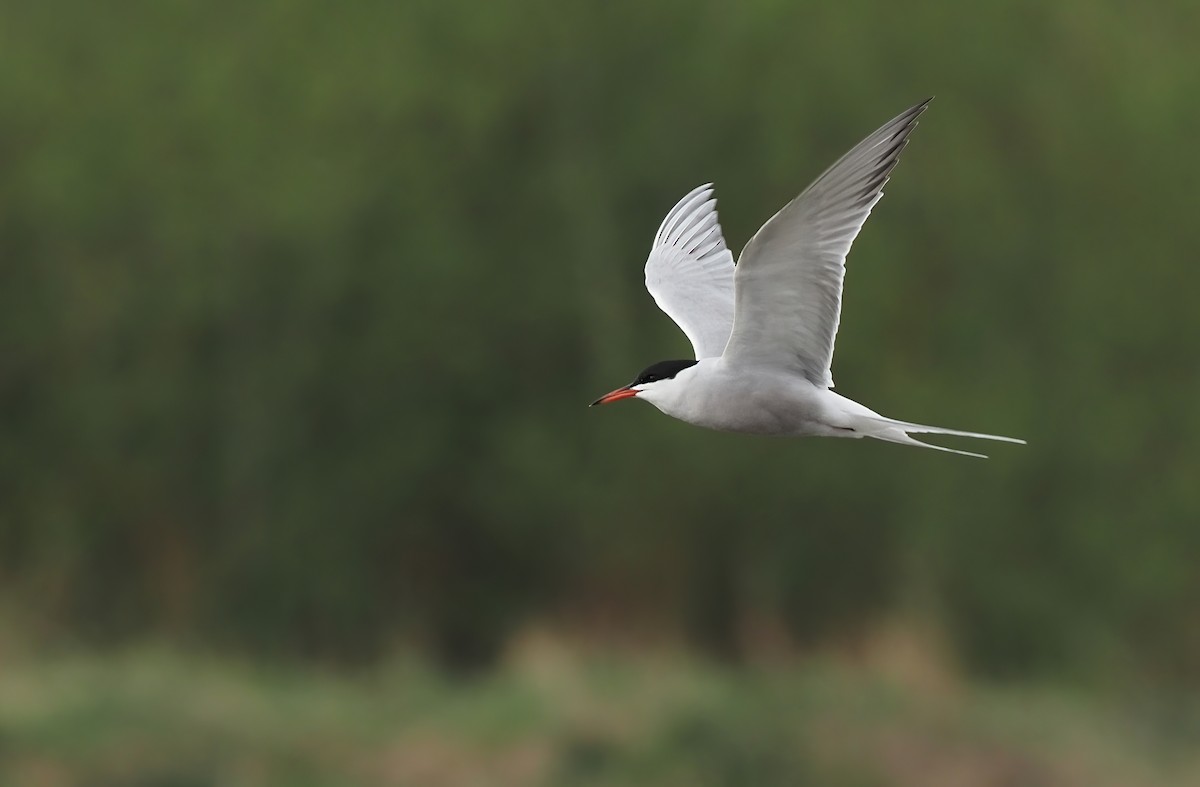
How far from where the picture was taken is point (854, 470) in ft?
48.8

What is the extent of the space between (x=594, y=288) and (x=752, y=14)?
2.44 metres

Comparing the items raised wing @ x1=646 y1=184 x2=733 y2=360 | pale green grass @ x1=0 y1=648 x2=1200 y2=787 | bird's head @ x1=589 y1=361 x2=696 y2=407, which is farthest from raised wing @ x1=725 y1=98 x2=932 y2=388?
pale green grass @ x1=0 y1=648 x2=1200 y2=787

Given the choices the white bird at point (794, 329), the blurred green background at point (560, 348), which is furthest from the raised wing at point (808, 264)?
the blurred green background at point (560, 348)

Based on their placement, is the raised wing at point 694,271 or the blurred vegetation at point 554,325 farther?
the blurred vegetation at point 554,325

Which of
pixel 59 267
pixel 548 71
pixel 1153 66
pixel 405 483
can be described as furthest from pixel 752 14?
pixel 59 267

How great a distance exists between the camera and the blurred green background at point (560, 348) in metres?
14.9

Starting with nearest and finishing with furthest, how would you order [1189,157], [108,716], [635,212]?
[108,716]
[635,212]
[1189,157]

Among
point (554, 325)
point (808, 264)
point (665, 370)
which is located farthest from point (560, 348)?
point (808, 264)

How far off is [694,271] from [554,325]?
9.74 m

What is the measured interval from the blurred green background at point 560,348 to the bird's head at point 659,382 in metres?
9.12

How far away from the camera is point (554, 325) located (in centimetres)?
1566

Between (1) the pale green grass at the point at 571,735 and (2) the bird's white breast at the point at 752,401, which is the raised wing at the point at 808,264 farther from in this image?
(1) the pale green grass at the point at 571,735

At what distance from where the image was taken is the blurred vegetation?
49.1 ft

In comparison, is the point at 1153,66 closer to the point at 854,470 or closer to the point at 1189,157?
the point at 1189,157
